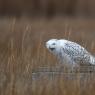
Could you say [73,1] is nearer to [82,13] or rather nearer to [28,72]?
[82,13]

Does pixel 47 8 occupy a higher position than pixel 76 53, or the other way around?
pixel 47 8

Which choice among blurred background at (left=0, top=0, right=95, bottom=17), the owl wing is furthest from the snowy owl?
blurred background at (left=0, top=0, right=95, bottom=17)

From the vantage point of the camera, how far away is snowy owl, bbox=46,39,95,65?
6859 millimetres

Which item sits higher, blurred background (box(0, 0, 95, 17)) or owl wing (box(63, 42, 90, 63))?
blurred background (box(0, 0, 95, 17))

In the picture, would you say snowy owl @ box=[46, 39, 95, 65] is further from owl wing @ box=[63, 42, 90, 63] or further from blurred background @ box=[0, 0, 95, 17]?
blurred background @ box=[0, 0, 95, 17]

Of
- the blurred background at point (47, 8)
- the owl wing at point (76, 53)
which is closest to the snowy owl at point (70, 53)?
the owl wing at point (76, 53)

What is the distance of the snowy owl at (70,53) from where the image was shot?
270 inches

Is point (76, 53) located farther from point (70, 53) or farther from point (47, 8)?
point (47, 8)

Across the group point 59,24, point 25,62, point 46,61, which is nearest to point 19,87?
point 25,62

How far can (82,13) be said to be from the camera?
17109mm

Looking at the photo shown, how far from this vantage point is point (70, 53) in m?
7.11

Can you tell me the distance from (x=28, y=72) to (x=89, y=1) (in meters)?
10.9

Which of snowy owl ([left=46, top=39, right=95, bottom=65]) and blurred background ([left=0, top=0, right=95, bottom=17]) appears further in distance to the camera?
blurred background ([left=0, top=0, right=95, bottom=17])

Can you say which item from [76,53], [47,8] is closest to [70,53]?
[76,53]
